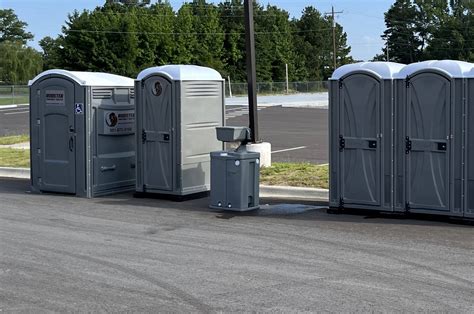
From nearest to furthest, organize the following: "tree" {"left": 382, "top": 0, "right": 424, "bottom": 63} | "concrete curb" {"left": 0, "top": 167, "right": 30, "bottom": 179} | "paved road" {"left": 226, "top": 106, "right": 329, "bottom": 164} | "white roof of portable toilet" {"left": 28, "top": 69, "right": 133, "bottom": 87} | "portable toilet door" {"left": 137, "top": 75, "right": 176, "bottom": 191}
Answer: "portable toilet door" {"left": 137, "top": 75, "right": 176, "bottom": 191} < "white roof of portable toilet" {"left": 28, "top": 69, "right": 133, "bottom": 87} < "concrete curb" {"left": 0, "top": 167, "right": 30, "bottom": 179} < "paved road" {"left": 226, "top": 106, "right": 329, "bottom": 164} < "tree" {"left": 382, "top": 0, "right": 424, "bottom": 63}

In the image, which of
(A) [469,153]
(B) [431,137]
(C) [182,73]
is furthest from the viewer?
(C) [182,73]

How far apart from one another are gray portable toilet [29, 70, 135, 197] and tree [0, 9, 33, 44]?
331 feet

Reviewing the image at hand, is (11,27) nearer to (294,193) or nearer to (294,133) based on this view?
(294,133)

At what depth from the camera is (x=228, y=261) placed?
27.2ft

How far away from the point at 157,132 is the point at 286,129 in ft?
56.6

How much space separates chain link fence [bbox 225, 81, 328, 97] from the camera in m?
67.2

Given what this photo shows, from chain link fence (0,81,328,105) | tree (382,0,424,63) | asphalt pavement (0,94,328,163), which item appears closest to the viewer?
asphalt pavement (0,94,328,163)

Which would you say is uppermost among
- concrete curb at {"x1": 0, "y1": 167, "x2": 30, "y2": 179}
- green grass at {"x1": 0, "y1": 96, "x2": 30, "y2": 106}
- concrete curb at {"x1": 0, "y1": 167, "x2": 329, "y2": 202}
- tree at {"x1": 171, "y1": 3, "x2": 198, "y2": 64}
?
tree at {"x1": 171, "y1": 3, "x2": 198, "y2": 64}

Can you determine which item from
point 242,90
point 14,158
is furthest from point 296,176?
point 242,90

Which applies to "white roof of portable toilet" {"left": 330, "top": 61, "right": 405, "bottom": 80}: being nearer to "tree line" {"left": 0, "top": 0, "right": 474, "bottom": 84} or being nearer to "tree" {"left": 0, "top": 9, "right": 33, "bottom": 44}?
"tree line" {"left": 0, "top": 0, "right": 474, "bottom": 84}

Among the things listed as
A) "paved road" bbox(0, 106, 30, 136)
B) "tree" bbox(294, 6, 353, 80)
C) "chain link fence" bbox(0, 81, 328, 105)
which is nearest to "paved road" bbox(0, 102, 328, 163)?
"paved road" bbox(0, 106, 30, 136)

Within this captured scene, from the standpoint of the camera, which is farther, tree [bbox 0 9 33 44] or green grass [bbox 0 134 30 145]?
tree [bbox 0 9 33 44]

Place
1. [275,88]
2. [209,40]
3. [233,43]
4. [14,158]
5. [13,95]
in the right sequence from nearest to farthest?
[14,158], [13,95], [275,88], [209,40], [233,43]

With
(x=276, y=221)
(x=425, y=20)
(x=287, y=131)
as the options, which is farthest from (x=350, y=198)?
(x=425, y=20)
